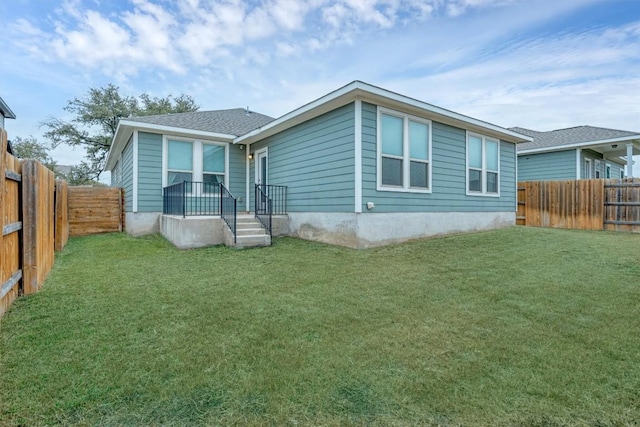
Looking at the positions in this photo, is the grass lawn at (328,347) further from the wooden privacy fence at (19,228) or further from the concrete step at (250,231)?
the concrete step at (250,231)

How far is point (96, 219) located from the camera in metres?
10.4

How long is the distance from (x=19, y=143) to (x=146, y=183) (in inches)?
1006

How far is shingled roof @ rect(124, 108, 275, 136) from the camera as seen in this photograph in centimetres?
956

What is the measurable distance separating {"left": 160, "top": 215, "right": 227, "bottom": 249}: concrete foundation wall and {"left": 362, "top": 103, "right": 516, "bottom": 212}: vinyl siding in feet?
11.5

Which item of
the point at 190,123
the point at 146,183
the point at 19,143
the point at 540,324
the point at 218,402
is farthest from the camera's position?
the point at 19,143

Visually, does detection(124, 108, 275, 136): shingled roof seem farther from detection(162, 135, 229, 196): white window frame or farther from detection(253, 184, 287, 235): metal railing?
detection(253, 184, 287, 235): metal railing

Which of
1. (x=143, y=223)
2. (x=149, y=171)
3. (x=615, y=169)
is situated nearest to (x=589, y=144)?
(x=615, y=169)

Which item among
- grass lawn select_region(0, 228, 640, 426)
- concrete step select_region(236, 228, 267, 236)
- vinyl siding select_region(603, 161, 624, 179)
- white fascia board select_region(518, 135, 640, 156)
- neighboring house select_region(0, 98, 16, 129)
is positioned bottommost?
grass lawn select_region(0, 228, 640, 426)

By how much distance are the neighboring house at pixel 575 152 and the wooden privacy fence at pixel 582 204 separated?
10.5 feet

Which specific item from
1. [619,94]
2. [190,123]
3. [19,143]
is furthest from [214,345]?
[19,143]

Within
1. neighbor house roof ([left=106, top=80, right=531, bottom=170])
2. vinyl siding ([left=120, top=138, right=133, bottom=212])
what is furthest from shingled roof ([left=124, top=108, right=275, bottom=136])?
vinyl siding ([left=120, top=138, right=133, bottom=212])

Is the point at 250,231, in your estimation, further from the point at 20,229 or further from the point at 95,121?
the point at 95,121

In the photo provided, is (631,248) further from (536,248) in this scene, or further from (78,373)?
(78,373)

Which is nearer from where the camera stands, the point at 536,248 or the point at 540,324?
the point at 540,324
